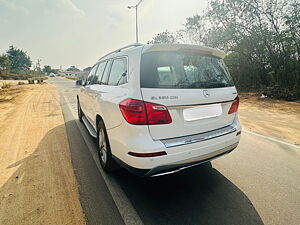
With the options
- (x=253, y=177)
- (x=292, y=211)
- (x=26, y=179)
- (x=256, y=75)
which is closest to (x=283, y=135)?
(x=253, y=177)

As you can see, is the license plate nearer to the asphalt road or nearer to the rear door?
the rear door

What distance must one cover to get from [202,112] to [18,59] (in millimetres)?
111377

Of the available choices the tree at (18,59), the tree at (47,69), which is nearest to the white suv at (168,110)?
the tree at (18,59)

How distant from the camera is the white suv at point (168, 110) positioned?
2100 mm

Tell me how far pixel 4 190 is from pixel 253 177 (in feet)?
11.5

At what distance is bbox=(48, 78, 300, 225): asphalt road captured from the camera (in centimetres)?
210

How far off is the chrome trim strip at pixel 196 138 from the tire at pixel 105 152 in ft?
3.36

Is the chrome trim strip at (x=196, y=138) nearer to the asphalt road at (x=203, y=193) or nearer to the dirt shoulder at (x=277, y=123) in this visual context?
the asphalt road at (x=203, y=193)

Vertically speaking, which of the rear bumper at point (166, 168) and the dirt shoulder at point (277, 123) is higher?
the rear bumper at point (166, 168)

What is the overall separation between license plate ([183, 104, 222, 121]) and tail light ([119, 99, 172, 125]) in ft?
0.83

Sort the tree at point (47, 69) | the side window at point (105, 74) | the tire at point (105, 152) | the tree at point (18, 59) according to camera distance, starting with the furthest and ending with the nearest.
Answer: the tree at point (47, 69)
the tree at point (18, 59)
the side window at point (105, 74)
the tire at point (105, 152)

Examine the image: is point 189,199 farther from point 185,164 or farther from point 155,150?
point 155,150

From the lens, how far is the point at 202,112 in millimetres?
2375

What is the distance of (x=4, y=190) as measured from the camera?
261 cm
